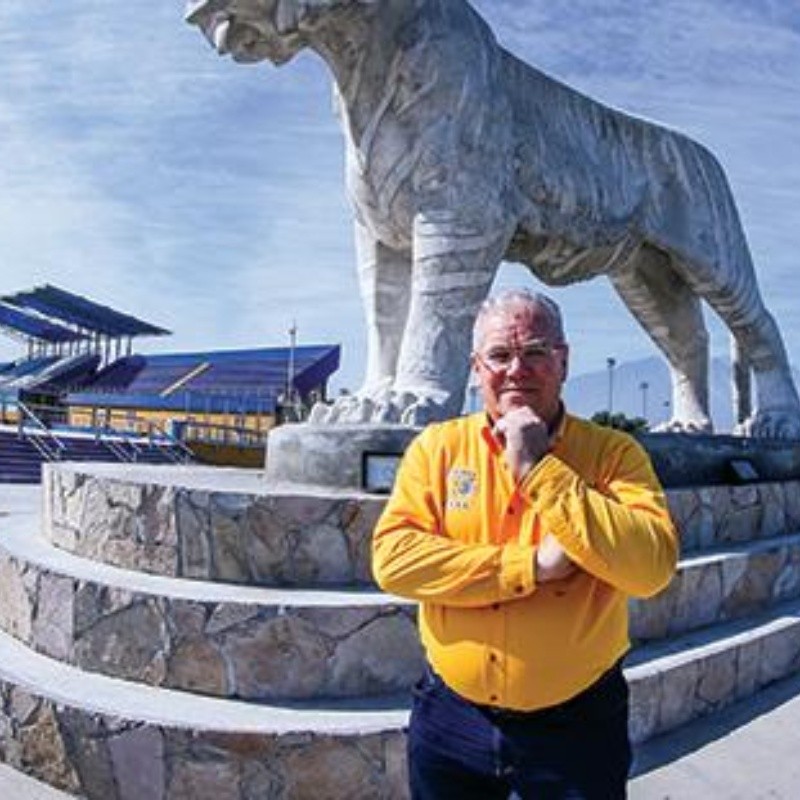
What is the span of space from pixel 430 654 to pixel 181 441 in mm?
14432

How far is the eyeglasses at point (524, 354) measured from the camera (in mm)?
1559

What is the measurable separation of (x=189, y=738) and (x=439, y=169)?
7.05ft

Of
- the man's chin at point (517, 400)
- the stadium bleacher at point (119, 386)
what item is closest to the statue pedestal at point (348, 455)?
the man's chin at point (517, 400)

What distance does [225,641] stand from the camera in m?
2.68

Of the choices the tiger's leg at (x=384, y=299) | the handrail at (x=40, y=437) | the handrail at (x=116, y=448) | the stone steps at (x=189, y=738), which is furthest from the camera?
the handrail at (x=116, y=448)

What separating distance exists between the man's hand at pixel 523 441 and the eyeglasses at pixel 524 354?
0.29 feet

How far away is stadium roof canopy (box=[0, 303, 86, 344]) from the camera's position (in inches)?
1299

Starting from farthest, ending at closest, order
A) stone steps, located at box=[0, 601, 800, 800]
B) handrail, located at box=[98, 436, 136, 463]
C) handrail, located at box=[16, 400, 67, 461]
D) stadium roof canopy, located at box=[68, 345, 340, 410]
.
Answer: stadium roof canopy, located at box=[68, 345, 340, 410]
handrail, located at box=[98, 436, 136, 463]
handrail, located at box=[16, 400, 67, 461]
stone steps, located at box=[0, 601, 800, 800]

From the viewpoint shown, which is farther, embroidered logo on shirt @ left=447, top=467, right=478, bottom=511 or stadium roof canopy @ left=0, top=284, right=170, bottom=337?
stadium roof canopy @ left=0, top=284, right=170, bottom=337

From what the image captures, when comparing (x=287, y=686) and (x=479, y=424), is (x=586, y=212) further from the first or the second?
(x=479, y=424)

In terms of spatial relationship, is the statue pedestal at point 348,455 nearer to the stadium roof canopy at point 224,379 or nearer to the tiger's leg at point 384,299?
the tiger's leg at point 384,299

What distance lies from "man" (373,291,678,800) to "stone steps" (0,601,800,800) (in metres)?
0.81

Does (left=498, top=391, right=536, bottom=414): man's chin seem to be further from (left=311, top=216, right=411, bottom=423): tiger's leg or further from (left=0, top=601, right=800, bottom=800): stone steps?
(left=311, top=216, right=411, bottom=423): tiger's leg

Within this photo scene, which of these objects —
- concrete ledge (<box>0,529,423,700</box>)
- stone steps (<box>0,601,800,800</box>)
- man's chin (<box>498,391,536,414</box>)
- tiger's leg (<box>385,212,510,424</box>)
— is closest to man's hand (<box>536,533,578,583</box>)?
man's chin (<box>498,391,536,414</box>)
